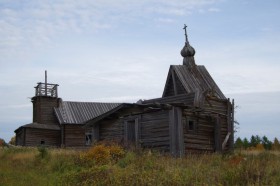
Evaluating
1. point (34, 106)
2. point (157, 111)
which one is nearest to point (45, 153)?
point (157, 111)

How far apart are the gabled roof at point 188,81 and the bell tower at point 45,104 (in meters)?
17.4

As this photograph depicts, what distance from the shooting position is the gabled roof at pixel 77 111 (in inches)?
1693

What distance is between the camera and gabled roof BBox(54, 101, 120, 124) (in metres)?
43.0

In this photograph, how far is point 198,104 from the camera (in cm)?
2452

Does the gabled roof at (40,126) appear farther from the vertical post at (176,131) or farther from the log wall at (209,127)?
the vertical post at (176,131)

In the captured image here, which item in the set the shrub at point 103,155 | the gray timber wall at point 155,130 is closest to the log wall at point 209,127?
the gray timber wall at point 155,130

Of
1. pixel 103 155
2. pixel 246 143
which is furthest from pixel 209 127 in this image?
pixel 246 143

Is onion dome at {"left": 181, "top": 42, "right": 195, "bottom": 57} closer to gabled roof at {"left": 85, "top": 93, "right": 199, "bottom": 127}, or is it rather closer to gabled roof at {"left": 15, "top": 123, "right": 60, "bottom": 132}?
gabled roof at {"left": 85, "top": 93, "right": 199, "bottom": 127}

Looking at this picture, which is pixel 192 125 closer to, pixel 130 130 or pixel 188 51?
pixel 130 130

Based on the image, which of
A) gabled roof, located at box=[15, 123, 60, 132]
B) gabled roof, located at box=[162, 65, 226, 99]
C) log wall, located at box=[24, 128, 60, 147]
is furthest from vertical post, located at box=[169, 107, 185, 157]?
log wall, located at box=[24, 128, 60, 147]

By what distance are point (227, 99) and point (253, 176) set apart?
18.1 metres

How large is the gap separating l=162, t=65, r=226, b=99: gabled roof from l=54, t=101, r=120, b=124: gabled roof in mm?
15217

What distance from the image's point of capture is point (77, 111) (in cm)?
4459

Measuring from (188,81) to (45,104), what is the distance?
65.7ft
